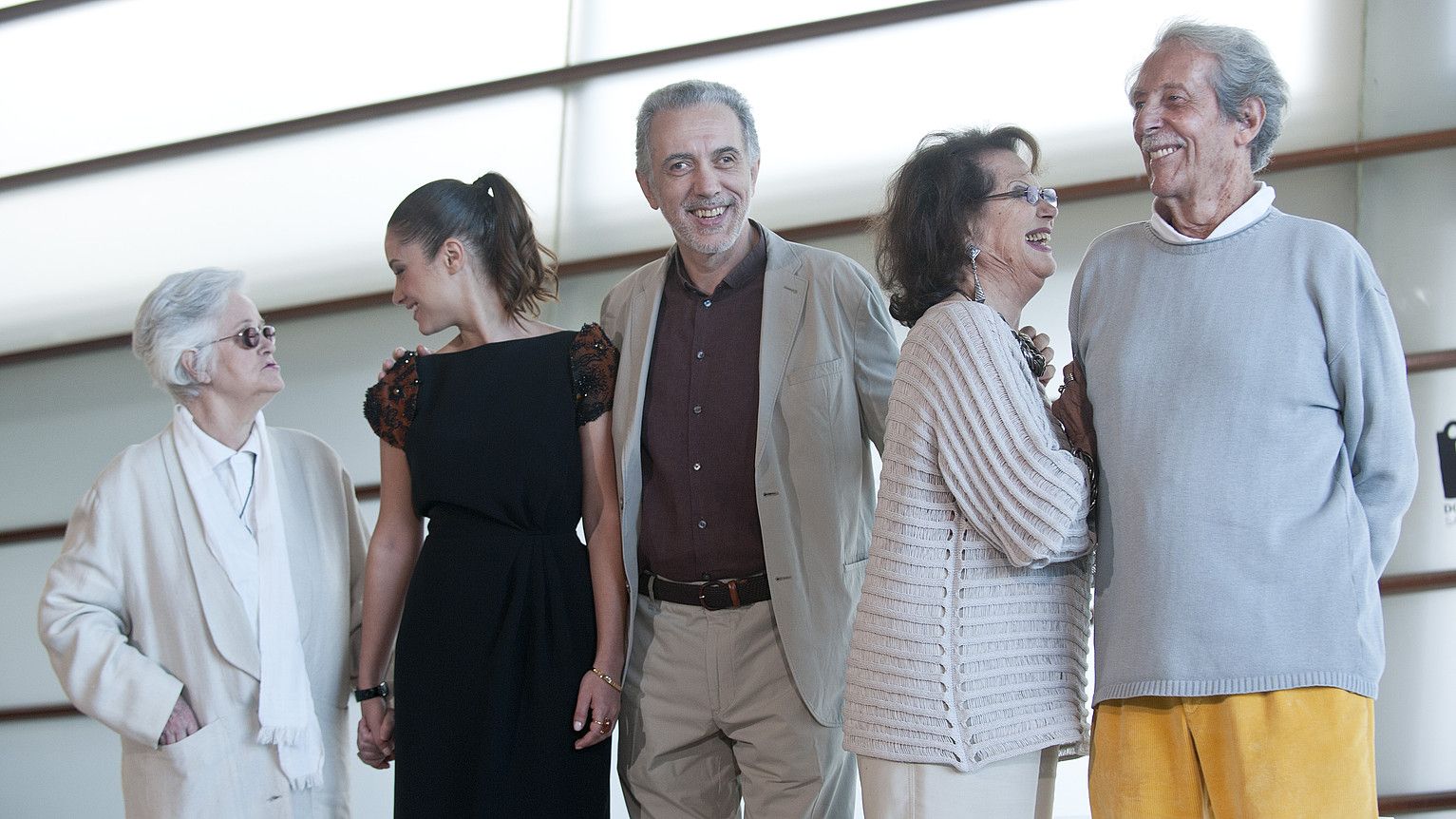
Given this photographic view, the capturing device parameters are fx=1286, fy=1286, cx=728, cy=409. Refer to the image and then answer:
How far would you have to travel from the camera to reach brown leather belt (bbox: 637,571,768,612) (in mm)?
2115

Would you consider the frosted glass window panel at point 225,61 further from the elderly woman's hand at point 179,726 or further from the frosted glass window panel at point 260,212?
the elderly woman's hand at point 179,726

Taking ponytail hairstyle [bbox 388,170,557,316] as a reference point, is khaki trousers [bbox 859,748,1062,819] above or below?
below

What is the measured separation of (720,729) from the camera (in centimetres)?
216

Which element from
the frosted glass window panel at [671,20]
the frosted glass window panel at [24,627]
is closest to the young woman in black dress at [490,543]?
the frosted glass window panel at [671,20]

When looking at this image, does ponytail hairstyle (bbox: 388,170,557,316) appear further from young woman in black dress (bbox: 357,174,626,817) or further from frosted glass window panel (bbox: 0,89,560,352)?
frosted glass window panel (bbox: 0,89,560,352)

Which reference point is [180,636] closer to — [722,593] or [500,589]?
[500,589]

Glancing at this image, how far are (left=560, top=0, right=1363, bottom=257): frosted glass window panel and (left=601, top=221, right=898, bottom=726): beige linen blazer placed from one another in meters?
1.66

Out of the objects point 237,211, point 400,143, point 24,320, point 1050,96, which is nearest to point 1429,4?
point 1050,96

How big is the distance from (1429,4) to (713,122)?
7.37ft

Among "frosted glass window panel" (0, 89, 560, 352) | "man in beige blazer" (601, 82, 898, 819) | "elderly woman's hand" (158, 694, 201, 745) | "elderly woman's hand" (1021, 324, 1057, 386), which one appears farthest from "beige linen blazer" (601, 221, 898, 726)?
"frosted glass window panel" (0, 89, 560, 352)

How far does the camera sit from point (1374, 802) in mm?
1602

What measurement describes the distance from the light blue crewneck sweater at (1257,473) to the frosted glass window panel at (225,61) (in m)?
3.04

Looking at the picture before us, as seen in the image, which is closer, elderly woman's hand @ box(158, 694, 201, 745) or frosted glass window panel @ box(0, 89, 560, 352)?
elderly woman's hand @ box(158, 694, 201, 745)

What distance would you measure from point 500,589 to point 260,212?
2.84 m
